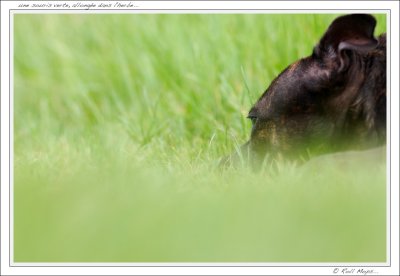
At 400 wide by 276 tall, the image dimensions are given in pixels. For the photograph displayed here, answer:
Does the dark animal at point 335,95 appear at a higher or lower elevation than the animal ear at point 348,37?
lower

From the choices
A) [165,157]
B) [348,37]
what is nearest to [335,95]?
[348,37]

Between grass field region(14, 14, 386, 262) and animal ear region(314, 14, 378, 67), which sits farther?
animal ear region(314, 14, 378, 67)

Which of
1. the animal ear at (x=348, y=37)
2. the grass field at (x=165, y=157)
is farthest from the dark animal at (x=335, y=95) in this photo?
the grass field at (x=165, y=157)

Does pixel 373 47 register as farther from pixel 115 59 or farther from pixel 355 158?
pixel 115 59

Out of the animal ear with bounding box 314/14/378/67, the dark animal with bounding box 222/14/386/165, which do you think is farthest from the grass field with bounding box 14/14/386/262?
the animal ear with bounding box 314/14/378/67

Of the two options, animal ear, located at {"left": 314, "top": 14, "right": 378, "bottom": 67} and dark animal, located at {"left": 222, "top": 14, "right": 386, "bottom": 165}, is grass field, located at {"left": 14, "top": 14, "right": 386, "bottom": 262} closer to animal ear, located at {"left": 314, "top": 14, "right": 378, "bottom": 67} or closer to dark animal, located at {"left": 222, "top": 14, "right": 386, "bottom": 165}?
dark animal, located at {"left": 222, "top": 14, "right": 386, "bottom": 165}

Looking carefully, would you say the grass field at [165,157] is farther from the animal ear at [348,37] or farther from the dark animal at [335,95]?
the animal ear at [348,37]

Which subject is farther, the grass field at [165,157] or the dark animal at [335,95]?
the dark animal at [335,95]
